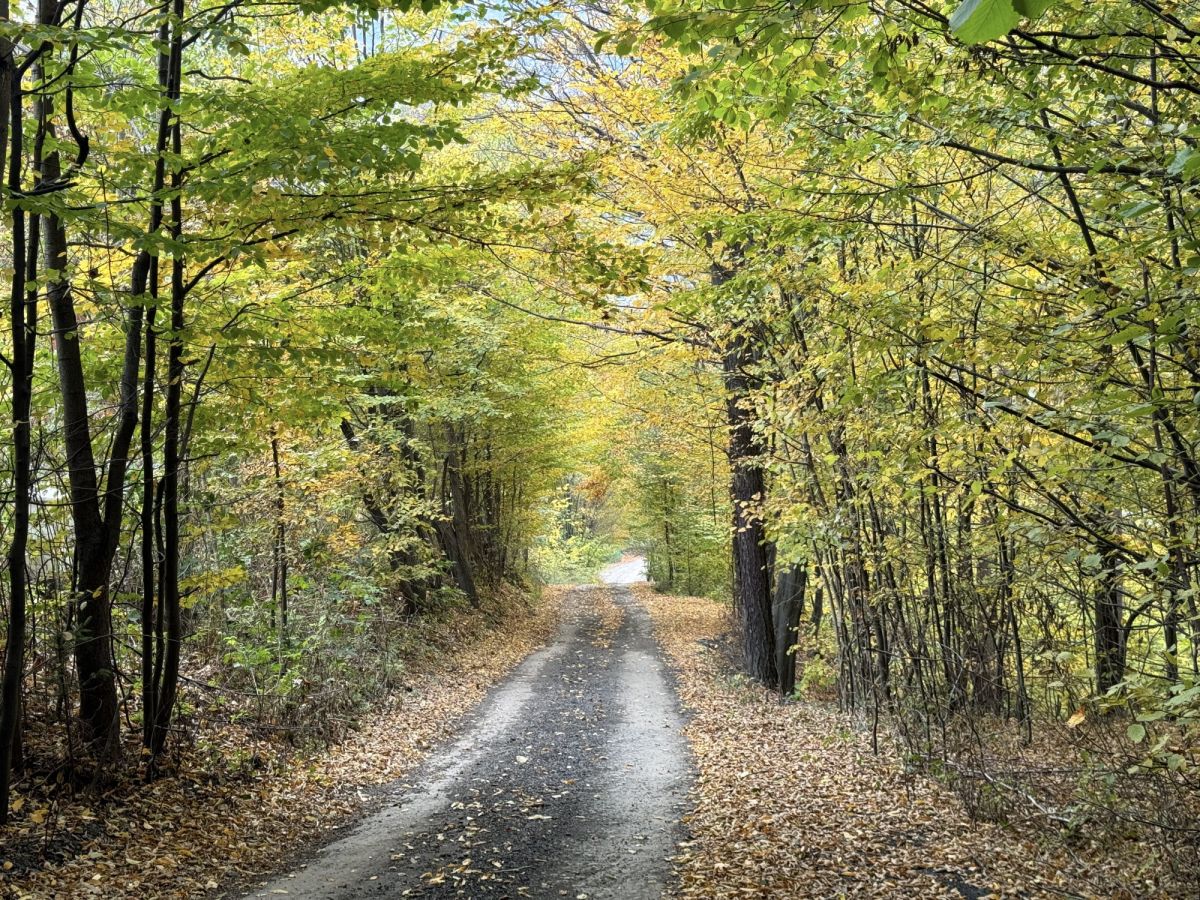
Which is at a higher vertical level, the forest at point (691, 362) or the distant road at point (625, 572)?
the forest at point (691, 362)

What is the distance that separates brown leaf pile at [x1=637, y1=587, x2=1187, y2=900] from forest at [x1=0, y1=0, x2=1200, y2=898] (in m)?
0.06

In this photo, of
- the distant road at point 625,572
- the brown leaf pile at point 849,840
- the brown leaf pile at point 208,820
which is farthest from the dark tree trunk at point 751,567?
the distant road at point 625,572

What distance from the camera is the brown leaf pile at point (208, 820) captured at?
5191 mm

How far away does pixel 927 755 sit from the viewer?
23.1 ft

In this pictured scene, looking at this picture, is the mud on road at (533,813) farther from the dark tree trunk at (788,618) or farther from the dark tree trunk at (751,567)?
the dark tree trunk at (788,618)

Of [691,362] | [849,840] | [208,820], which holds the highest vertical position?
[691,362]

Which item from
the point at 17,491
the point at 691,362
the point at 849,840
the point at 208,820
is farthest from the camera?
the point at 691,362

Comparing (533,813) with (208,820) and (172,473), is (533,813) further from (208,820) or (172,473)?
(172,473)

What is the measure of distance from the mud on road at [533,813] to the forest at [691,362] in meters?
0.16

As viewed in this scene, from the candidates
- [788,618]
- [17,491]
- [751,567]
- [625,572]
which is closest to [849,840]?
[17,491]

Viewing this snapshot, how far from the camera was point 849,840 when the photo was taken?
19.8 feet

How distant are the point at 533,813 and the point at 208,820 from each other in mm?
2622

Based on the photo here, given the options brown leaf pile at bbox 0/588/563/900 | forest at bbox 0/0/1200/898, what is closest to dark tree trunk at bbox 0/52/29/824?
forest at bbox 0/0/1200/898

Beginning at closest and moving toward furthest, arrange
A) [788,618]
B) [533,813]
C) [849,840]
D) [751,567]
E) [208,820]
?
1. [849,840]
2. [208,820]
3. [533,813]
4. [751,567]
5. [788,618]
